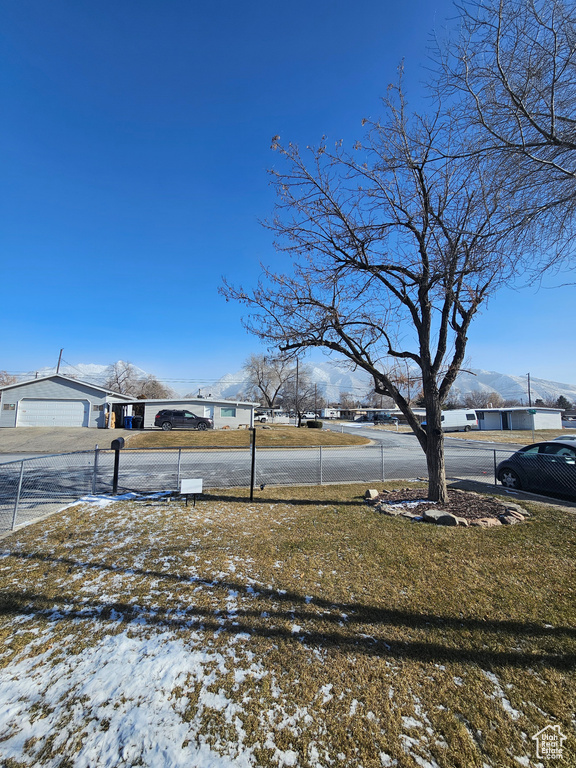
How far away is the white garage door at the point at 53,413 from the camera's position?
2723 cm

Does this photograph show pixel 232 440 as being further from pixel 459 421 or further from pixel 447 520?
pixel 459 421

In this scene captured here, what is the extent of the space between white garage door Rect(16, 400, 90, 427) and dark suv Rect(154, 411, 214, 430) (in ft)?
18.8

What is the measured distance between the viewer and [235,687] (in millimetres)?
2416

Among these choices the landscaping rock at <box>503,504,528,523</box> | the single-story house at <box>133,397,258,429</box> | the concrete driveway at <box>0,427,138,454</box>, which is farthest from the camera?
the single-story house at <box>133,397,258,429</box>

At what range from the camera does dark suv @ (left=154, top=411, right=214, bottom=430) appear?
28812mm

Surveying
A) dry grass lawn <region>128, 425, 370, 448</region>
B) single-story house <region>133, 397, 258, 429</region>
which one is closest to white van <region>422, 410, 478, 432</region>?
dry grass lawn <region>128, 425, 370, 448</region>

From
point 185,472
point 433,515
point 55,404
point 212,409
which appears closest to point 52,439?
point 55,404

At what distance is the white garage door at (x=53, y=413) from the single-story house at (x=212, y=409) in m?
4.09

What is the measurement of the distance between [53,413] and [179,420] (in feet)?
32.1

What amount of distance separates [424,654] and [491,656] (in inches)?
21.3

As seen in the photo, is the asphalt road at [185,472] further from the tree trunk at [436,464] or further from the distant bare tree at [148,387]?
the distant bare tree at [148,387]

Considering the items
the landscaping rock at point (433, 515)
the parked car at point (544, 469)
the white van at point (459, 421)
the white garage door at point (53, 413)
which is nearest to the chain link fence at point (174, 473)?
the parked car at point (544, 469)

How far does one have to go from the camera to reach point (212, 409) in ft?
105

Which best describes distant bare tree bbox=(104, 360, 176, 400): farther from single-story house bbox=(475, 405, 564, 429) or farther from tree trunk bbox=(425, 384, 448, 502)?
tree trunk bbox=(425, 384, 448, 502)
